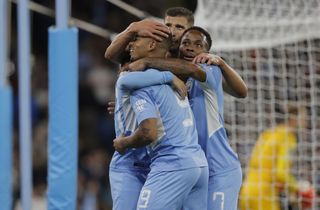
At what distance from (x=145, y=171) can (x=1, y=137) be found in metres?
2.64

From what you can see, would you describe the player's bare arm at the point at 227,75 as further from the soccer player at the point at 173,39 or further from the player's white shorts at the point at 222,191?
the player's white shorts at the point at 222,191

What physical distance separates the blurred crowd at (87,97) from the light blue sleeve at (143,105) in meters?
5.92

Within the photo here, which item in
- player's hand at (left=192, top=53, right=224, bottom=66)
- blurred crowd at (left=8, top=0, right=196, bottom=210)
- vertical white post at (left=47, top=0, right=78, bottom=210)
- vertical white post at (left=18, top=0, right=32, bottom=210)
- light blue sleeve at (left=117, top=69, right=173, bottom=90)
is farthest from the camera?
blurred crowd at (left=8, top=0, right=196, bottom=210)

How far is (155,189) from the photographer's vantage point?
482 cm

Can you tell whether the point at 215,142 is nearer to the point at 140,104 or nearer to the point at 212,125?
the point at 212,125

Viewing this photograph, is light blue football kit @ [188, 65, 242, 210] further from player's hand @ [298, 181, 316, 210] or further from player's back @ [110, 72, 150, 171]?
player's hand @ [298, 181, 316, 210]

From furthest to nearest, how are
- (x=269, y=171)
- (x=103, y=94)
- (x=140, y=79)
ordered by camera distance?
1. (x=103, y=94)
2. (x=269, y=171)
3. (x=140, y=79)

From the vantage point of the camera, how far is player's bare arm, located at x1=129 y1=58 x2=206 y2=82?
196 inches

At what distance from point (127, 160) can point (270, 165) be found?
134 inches

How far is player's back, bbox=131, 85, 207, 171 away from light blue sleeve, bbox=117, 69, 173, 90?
35 mm

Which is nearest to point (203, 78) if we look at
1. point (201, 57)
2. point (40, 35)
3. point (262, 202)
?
point (201, 57)

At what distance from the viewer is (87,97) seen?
41.8 ft

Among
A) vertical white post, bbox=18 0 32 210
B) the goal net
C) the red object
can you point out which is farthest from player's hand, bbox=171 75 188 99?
the red object

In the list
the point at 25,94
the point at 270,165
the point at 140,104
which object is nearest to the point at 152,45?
the point at 140,104
